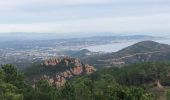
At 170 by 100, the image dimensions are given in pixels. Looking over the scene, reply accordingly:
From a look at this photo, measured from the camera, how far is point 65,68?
184 meters

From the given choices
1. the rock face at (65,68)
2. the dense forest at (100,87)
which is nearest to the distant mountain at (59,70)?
the rock face at (65,68)

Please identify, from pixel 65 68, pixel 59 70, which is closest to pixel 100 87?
pixel 59 70

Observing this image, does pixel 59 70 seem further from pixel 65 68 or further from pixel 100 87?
pixel 100 87

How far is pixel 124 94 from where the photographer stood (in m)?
78.3

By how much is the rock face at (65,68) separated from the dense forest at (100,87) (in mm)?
30506

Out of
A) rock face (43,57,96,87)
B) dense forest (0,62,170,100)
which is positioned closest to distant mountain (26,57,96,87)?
rock face (43,57,96,87)

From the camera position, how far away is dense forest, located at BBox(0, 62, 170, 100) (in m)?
79.6

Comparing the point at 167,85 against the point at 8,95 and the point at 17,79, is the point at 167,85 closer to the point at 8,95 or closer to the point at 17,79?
the point at 17,79

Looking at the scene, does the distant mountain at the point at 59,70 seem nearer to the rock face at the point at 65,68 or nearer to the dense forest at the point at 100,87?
the rock face at the point at 65,68

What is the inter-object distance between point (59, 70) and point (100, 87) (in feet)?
273

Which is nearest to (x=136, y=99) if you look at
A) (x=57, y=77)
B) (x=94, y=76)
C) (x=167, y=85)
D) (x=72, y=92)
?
(x=72, y=92)

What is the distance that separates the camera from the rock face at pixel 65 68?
173000 millimetres

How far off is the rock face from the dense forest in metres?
30.5

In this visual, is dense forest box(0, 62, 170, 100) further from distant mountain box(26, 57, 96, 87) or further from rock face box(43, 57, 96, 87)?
distant mountain box(26, 57, 96, 87)
